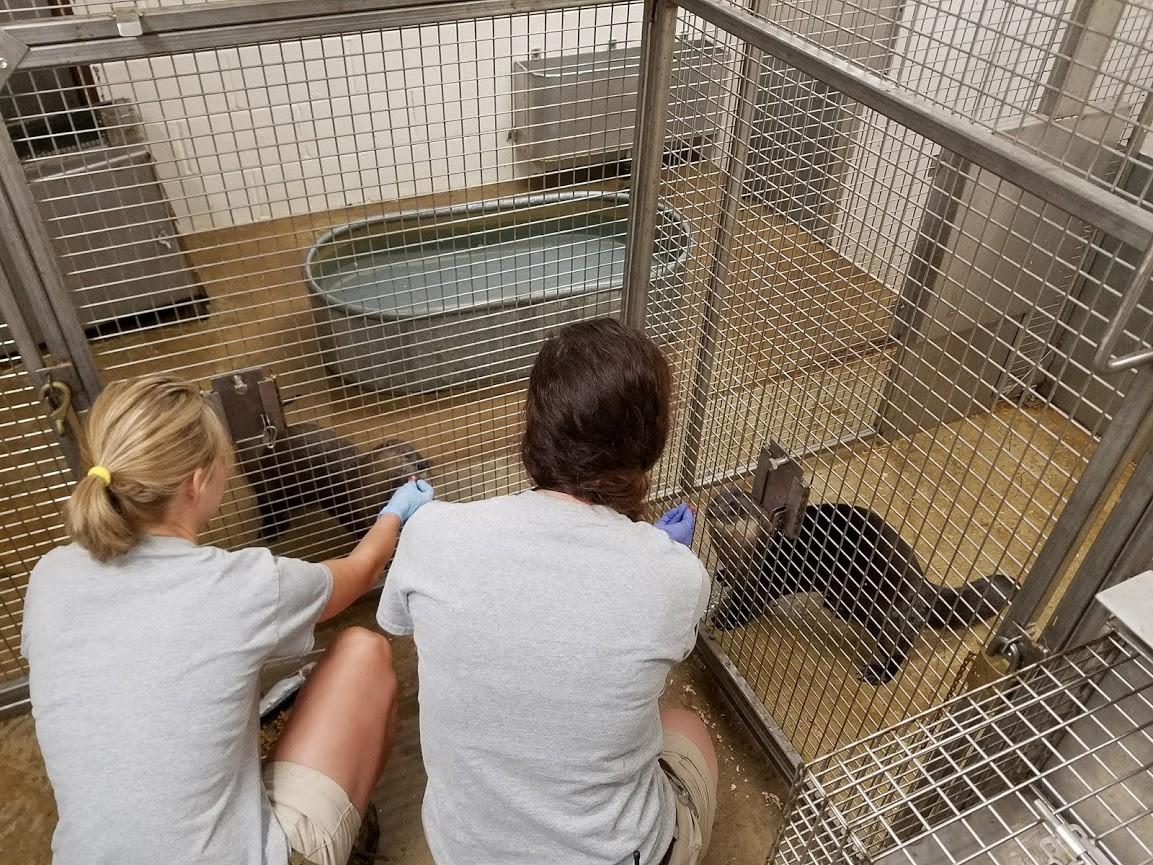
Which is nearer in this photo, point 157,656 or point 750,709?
point 157,656

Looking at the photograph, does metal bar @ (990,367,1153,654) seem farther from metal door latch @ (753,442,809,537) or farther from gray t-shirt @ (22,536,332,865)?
gray t-shirt @ (22,536,332,865)

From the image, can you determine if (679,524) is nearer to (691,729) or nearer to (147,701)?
(691,729)

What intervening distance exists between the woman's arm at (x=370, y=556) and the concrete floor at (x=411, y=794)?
13.9 inches

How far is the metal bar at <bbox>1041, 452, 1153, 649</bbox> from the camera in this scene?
2.77ft

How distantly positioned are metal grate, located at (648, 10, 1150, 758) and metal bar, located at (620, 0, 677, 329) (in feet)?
0.15

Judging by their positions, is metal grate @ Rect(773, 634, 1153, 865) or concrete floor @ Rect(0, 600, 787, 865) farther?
concrete floor @ Rect(0, 600, 787, 865)

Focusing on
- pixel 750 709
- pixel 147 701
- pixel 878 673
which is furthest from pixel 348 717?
pixel 878 673

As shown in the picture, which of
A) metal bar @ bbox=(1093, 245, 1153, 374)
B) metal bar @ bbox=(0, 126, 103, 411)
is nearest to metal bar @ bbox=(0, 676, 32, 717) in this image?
metal bar @ bbox=(0, 126, 103, 411)

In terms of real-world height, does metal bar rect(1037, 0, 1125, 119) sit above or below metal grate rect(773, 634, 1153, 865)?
above

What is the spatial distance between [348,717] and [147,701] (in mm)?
343

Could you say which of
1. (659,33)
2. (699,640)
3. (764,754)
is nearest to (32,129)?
(659,33)

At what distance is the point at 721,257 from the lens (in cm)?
150

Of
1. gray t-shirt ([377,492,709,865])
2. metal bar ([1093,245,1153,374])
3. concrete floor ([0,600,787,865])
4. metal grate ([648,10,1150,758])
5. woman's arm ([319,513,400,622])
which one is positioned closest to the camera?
metal bar ([1093,245,1153,374])

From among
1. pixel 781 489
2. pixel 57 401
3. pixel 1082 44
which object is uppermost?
pixel 1082 44
